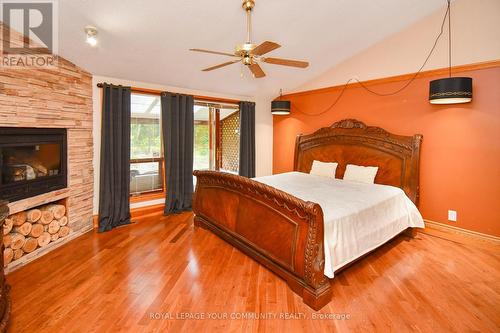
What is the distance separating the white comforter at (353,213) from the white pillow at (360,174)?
0.82 ft

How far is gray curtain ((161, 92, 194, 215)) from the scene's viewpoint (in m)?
4.31

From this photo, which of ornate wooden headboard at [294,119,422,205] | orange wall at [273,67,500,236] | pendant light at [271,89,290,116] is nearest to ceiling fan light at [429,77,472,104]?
orange wall at [273,67,500,236]

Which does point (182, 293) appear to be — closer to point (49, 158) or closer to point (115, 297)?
point (115, 297)

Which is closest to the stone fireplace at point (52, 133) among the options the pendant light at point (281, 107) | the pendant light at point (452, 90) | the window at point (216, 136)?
the window at point (216, 136)

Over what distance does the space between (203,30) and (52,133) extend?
225 centimetres

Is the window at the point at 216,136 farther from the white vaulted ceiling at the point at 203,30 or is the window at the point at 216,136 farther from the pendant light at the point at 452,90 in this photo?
the pendant light at the point at 452,90

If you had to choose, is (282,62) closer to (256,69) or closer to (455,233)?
(256,69)

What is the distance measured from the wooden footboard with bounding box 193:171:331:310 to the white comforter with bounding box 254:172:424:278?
0.60 feet

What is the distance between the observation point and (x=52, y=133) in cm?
310

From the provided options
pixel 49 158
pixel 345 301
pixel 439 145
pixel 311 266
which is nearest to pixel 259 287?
pixel 311 266

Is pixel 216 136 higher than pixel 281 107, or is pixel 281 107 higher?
pixel 281 107

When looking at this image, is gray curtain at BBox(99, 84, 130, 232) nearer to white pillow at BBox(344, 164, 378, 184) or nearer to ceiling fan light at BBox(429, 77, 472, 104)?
white pillow at BBox(344, 164, 378, 184)

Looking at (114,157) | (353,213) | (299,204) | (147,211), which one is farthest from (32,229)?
(353,213)

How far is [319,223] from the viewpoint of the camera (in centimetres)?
204
